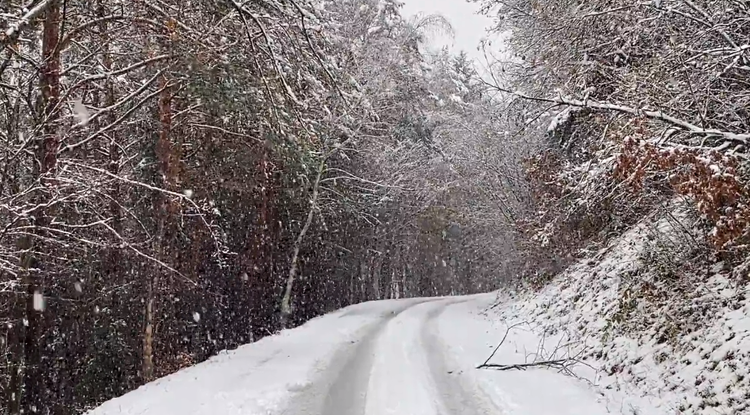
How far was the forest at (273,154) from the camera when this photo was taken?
21.3ft

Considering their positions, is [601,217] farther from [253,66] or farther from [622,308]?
[253,66]

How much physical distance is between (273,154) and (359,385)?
3515mm

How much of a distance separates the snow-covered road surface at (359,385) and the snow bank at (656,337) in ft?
1.78

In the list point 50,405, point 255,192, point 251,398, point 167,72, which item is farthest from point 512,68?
point 50,405

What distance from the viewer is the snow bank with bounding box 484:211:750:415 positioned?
6392mm

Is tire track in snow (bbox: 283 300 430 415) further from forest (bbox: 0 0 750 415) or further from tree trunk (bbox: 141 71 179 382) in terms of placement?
tree trunk (bbox: 141 71 179 382)

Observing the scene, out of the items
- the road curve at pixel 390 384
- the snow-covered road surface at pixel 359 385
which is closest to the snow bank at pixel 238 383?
the snow-covered road surface at pixel 359 385

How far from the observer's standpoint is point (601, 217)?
45.5 ft

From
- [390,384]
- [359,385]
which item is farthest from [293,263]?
[390,384]

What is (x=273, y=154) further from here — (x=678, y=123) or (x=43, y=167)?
(x=678, y=123)

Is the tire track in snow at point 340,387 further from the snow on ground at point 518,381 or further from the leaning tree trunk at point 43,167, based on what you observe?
the leaning tree trunk at point 43,167

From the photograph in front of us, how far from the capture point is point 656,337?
8.18 meters

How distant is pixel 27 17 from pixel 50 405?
10.1 meters

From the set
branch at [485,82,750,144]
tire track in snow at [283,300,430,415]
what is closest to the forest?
branch at [485,82,750,144]
